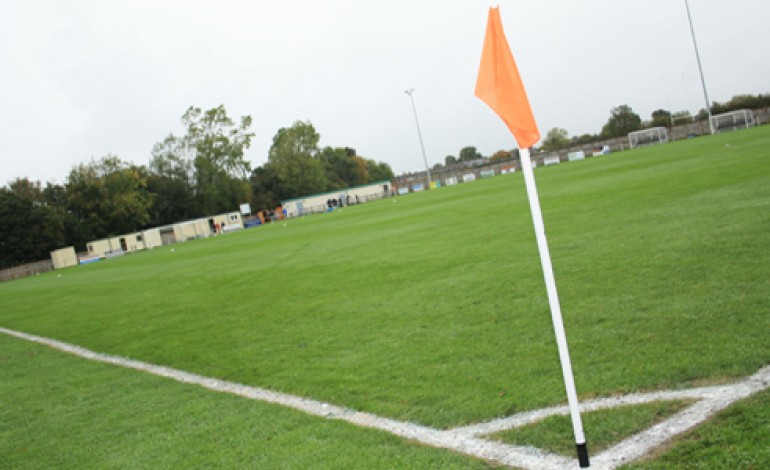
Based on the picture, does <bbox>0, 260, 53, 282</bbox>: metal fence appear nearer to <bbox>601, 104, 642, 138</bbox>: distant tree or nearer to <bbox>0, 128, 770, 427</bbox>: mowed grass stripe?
<bbox>0, 128, 770, 427</bbox>: mowed grass stripe

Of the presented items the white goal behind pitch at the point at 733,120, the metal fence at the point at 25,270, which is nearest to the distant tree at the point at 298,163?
the metal fence at the point at 25,270

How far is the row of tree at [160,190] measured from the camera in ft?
236

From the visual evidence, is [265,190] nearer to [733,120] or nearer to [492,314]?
[733,120]

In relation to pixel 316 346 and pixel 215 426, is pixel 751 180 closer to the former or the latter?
pixel 316 346

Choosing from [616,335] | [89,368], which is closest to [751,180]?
[616,335]

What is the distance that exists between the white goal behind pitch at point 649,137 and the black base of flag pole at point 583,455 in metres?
71.2

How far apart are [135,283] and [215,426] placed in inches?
797

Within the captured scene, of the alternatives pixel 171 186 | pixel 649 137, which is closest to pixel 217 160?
pixel 171 186

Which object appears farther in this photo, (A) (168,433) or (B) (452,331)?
(B) (452,331)

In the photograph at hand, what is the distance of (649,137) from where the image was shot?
69.8 m

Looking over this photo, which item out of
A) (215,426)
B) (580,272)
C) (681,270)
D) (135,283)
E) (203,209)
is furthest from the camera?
(203,209)

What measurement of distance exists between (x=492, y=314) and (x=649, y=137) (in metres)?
70.1

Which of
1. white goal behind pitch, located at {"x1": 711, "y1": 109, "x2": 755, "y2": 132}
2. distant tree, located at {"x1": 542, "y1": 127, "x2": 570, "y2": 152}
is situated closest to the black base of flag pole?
white goal behind pitch, located at {"x1": 711, "y1": 109, "x2": 755, "y2": 132}

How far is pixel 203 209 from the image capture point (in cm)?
9400
